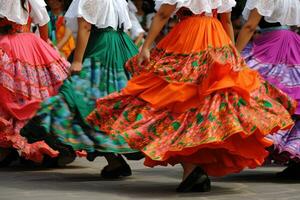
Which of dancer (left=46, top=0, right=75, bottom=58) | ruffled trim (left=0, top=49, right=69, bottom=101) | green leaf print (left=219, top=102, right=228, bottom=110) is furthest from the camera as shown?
dancer (left=46, top=0, right=75, bottom=58)

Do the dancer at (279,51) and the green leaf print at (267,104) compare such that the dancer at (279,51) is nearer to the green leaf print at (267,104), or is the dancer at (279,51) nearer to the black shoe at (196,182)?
the green leaf print at (267,104)

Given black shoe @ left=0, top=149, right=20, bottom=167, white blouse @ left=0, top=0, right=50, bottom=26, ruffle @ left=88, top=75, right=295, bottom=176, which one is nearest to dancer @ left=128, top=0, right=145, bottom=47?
white blouse @ left=0, top=0, right=50, bottom=26

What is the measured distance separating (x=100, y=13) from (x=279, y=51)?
1.48 m

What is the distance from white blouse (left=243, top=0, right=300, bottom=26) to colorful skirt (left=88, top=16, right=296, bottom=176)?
0.73 m

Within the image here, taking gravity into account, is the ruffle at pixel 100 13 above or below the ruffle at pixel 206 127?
above

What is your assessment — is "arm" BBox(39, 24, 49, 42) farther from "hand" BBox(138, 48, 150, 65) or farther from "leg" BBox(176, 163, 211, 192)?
"leg" BBox(176, 163, 211, 192)

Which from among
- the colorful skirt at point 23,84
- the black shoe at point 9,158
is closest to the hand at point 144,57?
the colorful skirt at point 23,84

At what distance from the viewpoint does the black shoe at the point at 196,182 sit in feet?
19.3

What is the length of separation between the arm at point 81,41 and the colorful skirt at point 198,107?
A: 708 millimetres

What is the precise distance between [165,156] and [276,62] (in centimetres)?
176

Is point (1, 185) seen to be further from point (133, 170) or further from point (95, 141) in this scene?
point (133, 170)

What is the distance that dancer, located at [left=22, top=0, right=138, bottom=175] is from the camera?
6484mm

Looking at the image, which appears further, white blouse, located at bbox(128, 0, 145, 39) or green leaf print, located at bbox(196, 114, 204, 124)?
white blouse, located at bbox(128, 0, 145, 39)

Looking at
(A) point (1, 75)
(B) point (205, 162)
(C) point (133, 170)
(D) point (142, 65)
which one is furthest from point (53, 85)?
(B) point (205, 162)
